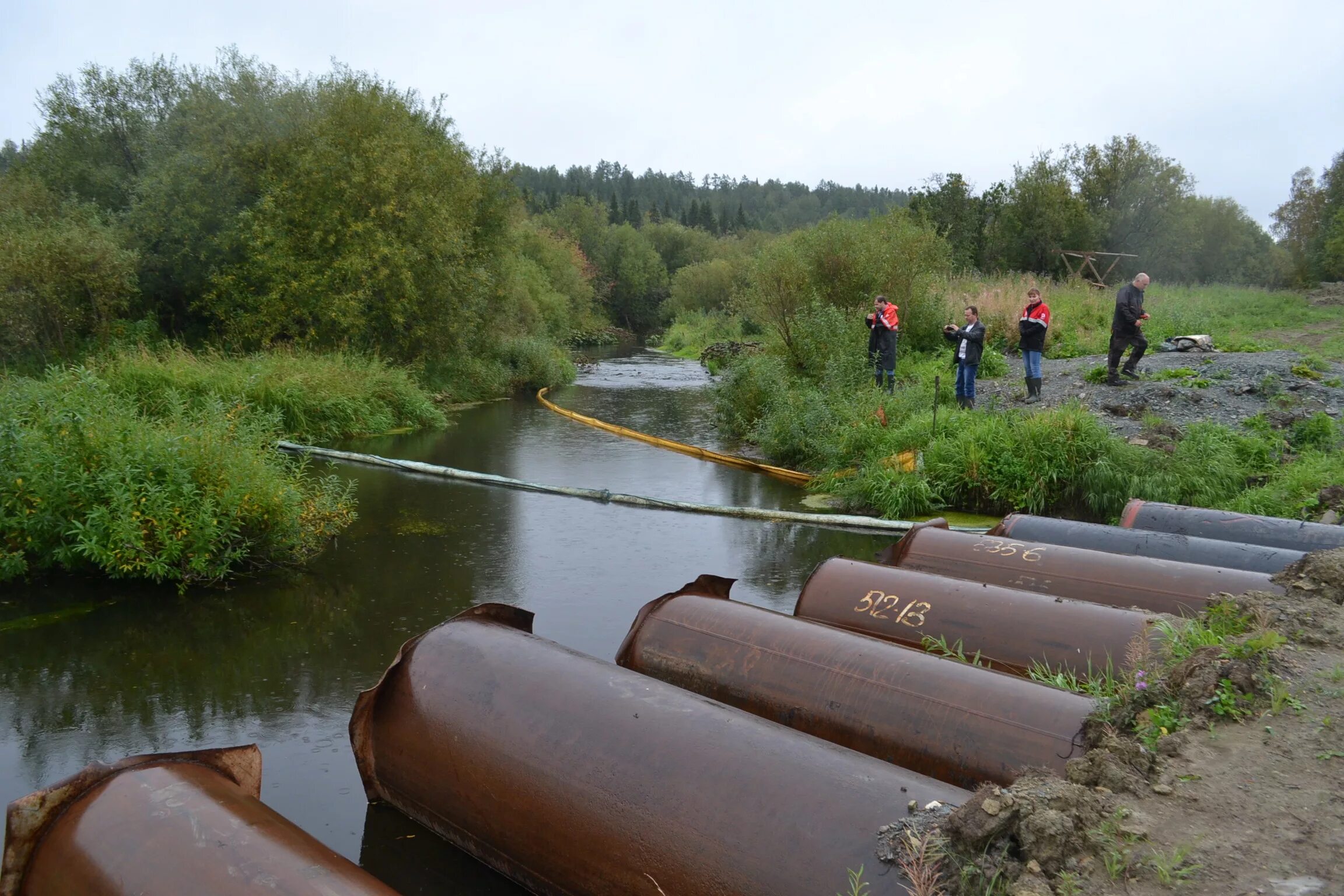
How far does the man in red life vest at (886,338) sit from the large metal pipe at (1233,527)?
26.8 feet

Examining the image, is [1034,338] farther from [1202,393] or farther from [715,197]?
[715,197]

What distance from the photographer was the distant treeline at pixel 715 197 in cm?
11762

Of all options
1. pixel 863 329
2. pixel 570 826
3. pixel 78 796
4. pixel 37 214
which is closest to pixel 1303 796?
pixel 570 826

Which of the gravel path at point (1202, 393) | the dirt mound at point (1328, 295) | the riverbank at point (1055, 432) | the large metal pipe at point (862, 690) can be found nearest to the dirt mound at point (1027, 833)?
the large metal pipe at point (862, 690)

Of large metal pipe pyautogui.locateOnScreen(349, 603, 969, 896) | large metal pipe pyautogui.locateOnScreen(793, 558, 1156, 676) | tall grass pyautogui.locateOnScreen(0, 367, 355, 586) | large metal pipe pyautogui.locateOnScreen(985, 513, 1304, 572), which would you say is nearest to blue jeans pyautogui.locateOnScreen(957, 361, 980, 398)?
large metal pipe pyautogui.locateOnScreen(985, 513, 1304, 572)

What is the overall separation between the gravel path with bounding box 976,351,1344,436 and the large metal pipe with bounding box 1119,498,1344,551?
4.65 metres

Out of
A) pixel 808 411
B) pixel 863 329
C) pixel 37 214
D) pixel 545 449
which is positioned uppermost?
pixel 37 214

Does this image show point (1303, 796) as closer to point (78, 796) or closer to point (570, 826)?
point (570, 826)

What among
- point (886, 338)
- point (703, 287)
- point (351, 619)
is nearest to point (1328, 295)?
point (886, 338)

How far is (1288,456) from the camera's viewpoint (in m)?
10.4

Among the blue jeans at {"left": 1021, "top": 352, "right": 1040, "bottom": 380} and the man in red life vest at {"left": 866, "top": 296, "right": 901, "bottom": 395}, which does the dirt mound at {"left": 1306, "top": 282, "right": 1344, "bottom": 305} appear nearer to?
the blue jeans at {"left": 1021, "top": 352, "right": 1040, "bottom": 380}

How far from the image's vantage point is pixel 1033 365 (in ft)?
45.4

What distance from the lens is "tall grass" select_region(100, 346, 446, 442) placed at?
13.9 meters

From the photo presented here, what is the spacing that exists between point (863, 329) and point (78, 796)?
1532 cm
